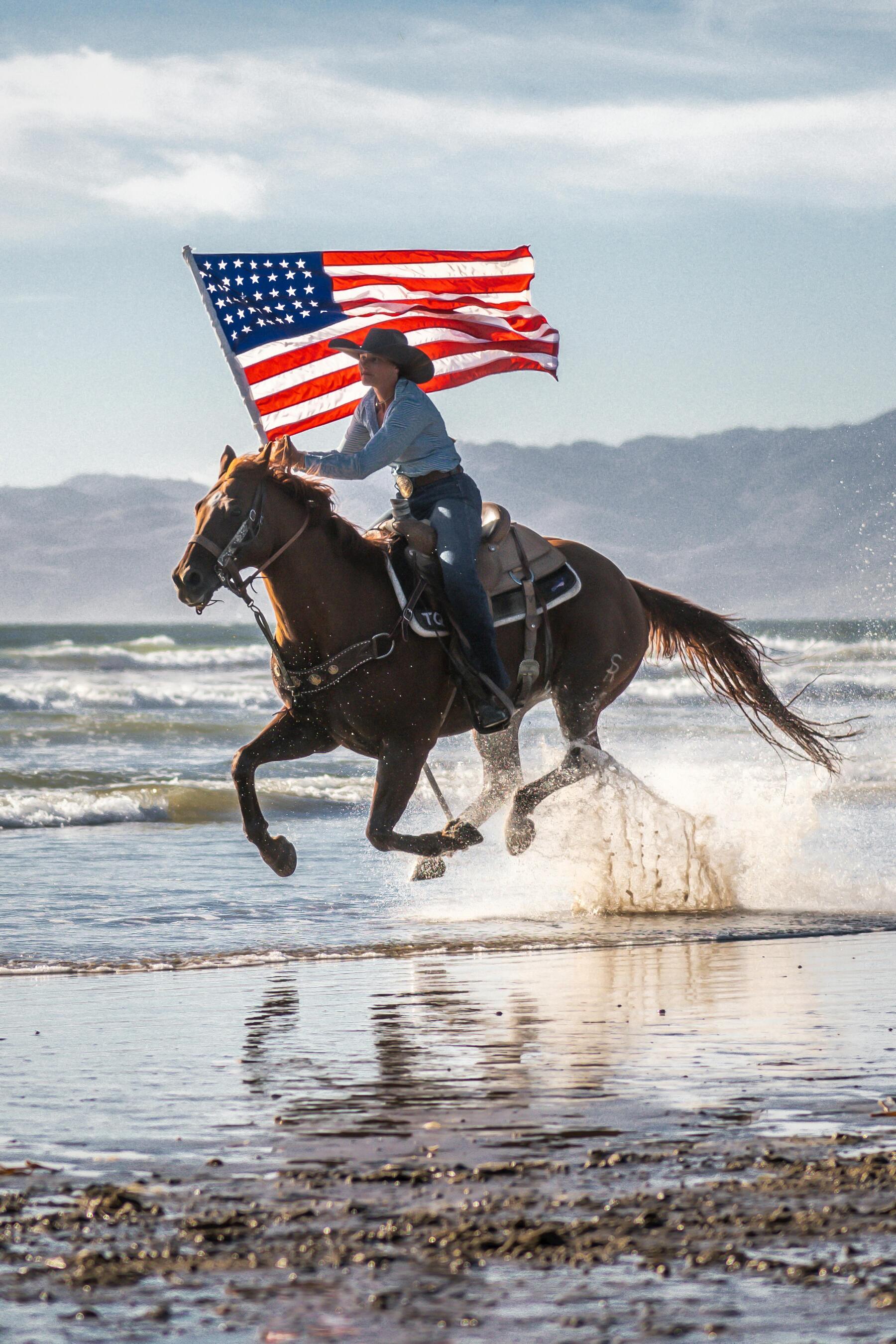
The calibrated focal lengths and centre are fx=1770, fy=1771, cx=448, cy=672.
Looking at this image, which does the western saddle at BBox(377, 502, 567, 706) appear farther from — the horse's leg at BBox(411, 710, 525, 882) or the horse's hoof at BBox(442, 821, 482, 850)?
the horse's hoof at BBox(442, 821, 482, 850)

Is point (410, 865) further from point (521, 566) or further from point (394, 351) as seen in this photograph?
point (394, 351)

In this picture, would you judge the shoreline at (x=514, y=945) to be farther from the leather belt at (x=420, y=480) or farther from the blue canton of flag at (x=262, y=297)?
the blue canton of flag at (x=262, y=297)

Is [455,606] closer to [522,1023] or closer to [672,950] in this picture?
[672,950]

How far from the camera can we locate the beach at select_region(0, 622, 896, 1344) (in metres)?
3.62

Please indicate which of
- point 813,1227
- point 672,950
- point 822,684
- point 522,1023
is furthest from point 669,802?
point 822,684

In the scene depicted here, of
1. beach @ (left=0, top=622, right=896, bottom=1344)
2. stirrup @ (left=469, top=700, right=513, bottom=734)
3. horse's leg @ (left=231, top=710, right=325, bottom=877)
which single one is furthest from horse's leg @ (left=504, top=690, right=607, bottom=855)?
horse's leg @ (left=231, top=710, right=325, bottom=877)

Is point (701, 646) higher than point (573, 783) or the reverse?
higher

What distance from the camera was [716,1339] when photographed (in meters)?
3.31

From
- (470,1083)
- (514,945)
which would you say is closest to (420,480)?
(514,945)

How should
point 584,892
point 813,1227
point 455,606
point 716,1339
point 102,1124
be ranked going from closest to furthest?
point 716,1339 → point 813,1227 → point 102,1124 → point 455,606 → point 584,892

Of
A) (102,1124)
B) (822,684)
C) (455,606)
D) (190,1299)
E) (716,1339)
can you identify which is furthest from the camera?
(822,684)

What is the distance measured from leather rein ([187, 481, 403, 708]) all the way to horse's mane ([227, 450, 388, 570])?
0.28ft

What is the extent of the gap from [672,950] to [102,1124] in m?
4.50

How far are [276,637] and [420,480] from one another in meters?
1.11
